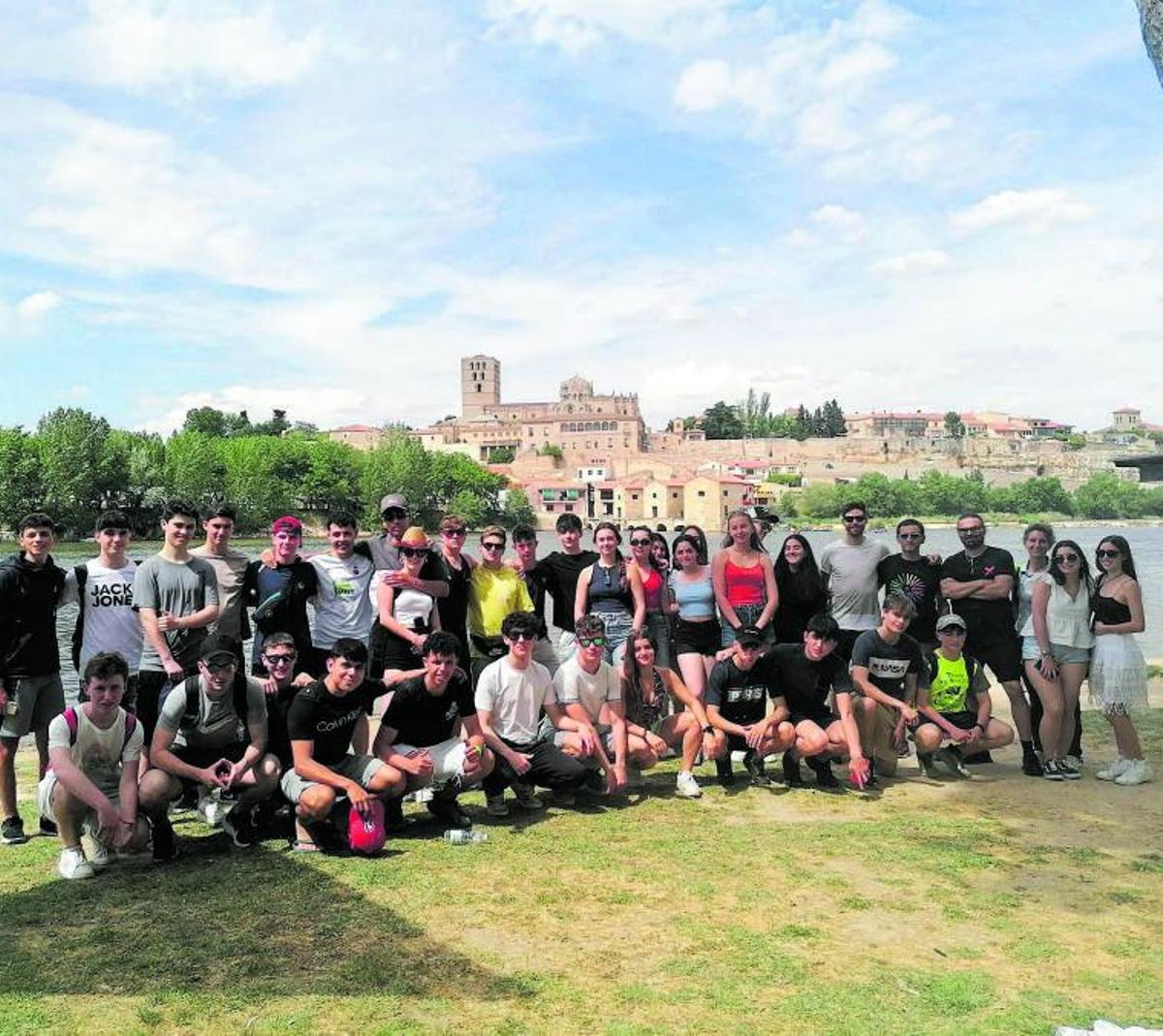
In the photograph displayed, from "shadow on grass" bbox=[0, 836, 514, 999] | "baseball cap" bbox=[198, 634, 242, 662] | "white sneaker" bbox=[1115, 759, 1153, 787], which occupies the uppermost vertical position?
"baseball cap" bbox=[198, 634, 242, 662]

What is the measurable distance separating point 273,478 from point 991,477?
3596 inches

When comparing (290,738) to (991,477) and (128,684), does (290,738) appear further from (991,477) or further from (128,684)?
(991,477)

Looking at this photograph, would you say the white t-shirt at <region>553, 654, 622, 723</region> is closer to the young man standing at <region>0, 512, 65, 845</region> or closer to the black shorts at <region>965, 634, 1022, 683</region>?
the black shorts at <region>965, 634, 1022, 683</region>

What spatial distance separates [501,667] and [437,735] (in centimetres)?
56

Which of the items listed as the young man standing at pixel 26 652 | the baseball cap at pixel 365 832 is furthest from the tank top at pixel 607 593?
the young man standing at pixel 26 652

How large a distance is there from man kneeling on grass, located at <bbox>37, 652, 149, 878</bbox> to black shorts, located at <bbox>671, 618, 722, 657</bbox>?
3561mm

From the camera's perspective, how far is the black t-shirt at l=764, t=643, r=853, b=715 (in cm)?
655

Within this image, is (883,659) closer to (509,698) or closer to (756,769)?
(756,769)

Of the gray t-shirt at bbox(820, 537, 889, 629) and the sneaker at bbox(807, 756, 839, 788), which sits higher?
the gray t-shirt at bbox(820, 537, 889, 629)

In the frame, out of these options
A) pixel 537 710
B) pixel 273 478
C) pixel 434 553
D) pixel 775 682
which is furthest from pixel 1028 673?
pixel 273 478

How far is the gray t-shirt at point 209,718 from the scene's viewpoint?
5.13 m

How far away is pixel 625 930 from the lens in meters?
4.22

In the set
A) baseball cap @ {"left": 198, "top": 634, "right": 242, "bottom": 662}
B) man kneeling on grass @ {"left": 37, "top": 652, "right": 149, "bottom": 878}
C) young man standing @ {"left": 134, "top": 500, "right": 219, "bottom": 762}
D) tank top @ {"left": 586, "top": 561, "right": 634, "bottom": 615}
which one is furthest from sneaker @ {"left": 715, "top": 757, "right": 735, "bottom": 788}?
man kneeling on grass @ {"left": 37, "top": 652, "right": 149, "bottom": 878}

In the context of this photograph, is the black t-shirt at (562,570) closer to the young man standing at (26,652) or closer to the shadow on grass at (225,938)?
the shadow on grass at (225,938)
